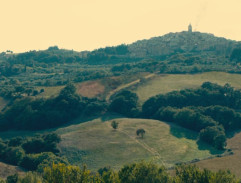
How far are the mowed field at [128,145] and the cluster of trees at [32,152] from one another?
353 cm

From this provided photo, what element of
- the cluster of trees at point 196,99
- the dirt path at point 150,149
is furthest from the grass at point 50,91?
the dirt path at point 150,149

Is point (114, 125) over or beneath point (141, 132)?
over

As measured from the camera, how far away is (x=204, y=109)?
5551 inches

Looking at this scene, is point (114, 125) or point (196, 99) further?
point (196, 99)

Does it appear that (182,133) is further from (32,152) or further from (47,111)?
(47,111)

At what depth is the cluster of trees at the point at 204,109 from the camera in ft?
409

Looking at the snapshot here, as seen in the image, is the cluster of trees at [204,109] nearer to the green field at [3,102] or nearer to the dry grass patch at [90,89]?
the dry grass patch at [90,89]

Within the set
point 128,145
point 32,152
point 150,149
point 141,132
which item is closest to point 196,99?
point 141,132

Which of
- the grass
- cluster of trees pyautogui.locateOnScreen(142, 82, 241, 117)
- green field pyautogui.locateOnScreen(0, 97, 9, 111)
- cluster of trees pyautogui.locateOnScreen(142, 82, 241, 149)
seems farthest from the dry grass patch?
green field pyautogui.locateOnScreen(0, 97, 9, 111)

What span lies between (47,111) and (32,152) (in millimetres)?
36768

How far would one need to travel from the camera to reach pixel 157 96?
6009 inches

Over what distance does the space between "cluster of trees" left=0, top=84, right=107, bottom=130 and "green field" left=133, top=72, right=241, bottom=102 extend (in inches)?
838

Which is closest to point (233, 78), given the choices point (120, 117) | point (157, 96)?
point (157, 96)

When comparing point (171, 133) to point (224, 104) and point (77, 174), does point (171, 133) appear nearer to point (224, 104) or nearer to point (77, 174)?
point (224, 104)
